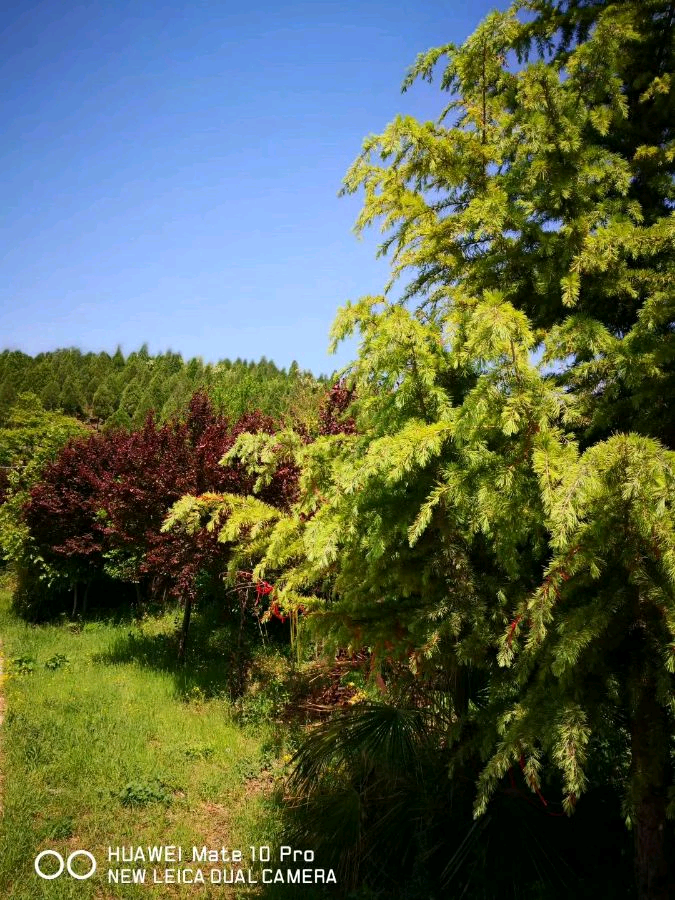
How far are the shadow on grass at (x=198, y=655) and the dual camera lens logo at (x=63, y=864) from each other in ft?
10.7

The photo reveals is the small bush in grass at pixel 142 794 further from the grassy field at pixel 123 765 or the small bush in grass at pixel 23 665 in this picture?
the small bush in grass at pixel 23 665

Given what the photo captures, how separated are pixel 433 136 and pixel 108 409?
78.1 meters

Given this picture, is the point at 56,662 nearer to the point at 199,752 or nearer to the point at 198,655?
the point at 198,655

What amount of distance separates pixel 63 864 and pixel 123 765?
1542 millimetres

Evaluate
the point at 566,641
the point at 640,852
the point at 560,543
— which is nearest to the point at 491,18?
the point at 560,543

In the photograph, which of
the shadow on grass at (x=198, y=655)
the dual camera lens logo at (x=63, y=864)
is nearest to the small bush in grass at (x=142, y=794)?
the dual camera lens logo at (x=63, y=864)

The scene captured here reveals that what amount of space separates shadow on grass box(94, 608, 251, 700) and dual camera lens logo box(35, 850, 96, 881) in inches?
129

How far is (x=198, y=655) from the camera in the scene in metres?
10.3

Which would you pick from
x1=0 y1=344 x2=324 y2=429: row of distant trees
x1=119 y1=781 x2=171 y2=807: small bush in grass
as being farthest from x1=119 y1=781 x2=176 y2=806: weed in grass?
x1=0 y1=344 x2=324 y2=429: row of distant trees

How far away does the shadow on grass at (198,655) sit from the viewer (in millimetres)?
8398

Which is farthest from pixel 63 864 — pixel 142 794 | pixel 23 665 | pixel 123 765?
pixel 23 665

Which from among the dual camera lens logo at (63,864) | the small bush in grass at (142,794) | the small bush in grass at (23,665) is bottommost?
the dual camera lens logo at (63,864)

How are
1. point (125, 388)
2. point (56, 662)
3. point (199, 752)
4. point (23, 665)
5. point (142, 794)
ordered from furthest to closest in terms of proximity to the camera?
point (125, 388)
point (56, 662)
point (23, 665)
point (199, 752)
point (142, 794)

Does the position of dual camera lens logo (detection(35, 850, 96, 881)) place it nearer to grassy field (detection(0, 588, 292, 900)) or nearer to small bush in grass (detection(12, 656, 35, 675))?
grassy field (detection(0, 588, 292, 900))
